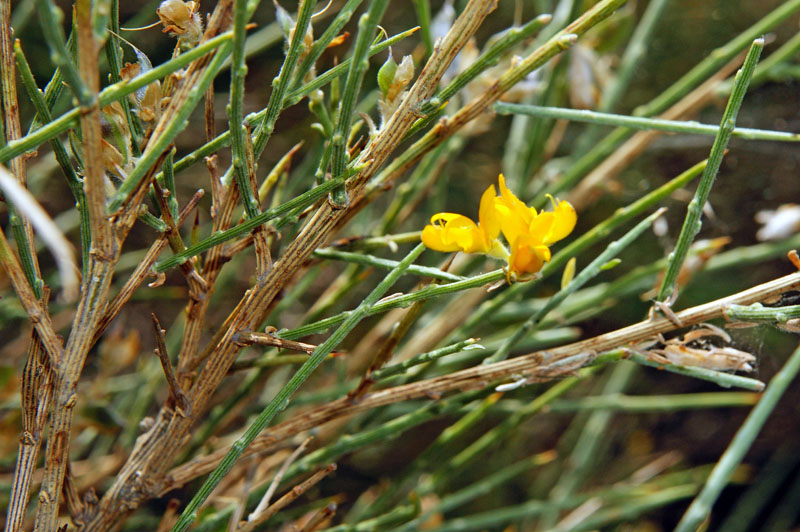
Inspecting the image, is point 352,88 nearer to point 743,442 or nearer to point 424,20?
point 424,20

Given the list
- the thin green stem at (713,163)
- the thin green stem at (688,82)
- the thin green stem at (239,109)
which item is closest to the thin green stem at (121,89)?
the thin green stem at (239,109)

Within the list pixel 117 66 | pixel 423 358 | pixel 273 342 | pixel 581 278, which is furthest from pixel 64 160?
pixel 581 278

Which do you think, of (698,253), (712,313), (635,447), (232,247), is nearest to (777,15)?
(698,253)

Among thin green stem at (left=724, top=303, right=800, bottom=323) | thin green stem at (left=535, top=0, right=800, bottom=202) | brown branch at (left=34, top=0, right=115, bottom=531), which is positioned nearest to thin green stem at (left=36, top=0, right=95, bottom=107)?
brown branch at (left=34, top=0, right=115, bottom=531)

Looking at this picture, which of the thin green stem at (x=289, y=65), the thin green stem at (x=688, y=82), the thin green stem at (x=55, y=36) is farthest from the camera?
the thin green stem at (x=688, y=82)

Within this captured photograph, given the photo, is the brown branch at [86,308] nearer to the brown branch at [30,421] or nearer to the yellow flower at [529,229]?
the brown branch at [30,421]

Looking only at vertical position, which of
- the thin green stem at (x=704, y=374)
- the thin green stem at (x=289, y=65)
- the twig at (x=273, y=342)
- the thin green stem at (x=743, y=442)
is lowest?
the thin green stem at (x=743, y=442)
